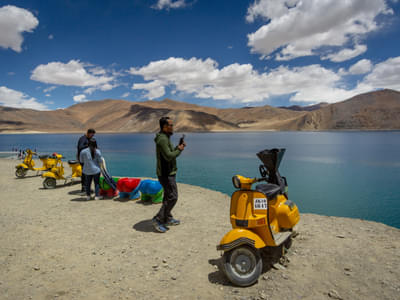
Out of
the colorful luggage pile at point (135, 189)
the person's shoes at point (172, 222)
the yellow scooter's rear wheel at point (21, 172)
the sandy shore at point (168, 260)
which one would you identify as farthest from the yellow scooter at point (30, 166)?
the person's shoes at point (172, 222)

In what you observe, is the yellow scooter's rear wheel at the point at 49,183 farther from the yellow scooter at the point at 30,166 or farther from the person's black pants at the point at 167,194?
the person's black pants at the point at 167,194

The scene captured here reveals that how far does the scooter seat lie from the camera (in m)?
3.74

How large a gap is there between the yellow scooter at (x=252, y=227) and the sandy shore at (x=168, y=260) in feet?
0.85

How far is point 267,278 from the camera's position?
3676 millimetres

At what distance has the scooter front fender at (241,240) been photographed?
3504 millimetres

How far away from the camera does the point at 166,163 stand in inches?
204

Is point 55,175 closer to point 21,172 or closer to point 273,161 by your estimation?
point 21,172

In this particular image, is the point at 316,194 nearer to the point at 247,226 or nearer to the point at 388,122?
the point at 247,226

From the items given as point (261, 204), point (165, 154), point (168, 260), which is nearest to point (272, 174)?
point (261, 204)

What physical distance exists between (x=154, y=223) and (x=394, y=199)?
479 inches

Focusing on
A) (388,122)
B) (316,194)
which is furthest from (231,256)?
(388,122)

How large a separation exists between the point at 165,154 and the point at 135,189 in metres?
3.97

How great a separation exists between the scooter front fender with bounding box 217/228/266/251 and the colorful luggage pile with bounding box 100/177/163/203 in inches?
185

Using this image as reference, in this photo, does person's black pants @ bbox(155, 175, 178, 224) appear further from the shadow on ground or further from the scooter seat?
the scooter seat
